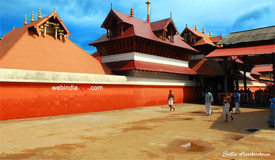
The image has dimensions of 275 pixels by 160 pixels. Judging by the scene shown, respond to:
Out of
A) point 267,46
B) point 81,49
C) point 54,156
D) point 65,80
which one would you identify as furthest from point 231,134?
point 267,46

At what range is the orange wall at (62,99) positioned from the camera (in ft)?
35.8

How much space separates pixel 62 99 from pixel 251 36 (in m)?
19.6

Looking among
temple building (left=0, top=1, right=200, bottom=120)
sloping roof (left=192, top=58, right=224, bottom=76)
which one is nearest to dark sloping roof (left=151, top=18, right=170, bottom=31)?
temple building (left=0, top=1, right=200, bottom=120)

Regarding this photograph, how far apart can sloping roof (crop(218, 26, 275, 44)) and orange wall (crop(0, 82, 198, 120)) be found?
10.2m

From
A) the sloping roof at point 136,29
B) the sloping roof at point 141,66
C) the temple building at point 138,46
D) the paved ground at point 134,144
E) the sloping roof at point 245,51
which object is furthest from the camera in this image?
the sloping roof at point 136,29

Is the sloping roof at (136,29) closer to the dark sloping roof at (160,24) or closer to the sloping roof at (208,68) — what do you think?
the dark sloping roof at (160,24)

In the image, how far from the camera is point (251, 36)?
72.8 feet

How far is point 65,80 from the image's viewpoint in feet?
43.6

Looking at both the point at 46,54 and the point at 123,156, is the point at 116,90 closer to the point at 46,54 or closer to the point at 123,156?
the point at 46,54

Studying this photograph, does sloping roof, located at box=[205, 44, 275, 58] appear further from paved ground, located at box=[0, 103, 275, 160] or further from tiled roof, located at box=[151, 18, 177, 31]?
paved ground, located at box=[0, 103, 275, 160]

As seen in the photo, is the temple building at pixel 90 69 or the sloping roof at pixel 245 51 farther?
the sloping roof at pixel 245 51

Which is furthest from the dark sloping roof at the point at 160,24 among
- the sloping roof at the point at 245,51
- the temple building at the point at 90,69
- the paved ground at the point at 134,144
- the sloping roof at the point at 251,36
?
the paved ground at the point at 134,144

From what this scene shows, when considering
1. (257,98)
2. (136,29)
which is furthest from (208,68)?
(136,29)

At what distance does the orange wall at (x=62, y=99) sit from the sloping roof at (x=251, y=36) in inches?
402
